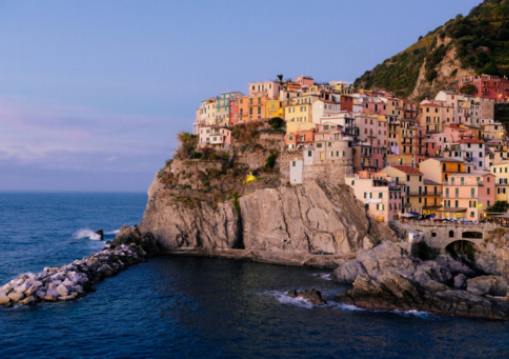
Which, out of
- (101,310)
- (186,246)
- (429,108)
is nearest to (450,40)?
(429,108)

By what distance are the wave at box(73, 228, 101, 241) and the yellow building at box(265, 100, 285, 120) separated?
34822 mm

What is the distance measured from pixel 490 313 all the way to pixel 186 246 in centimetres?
4229

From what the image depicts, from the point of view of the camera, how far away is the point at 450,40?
4774 inches

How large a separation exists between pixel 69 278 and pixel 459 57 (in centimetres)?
9019

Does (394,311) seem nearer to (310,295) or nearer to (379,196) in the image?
(310,295)

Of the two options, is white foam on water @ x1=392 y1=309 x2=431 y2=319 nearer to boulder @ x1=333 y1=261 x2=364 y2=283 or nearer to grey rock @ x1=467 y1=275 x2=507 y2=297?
grey rock @ x1=467 y1=275 x2=507 y2=297

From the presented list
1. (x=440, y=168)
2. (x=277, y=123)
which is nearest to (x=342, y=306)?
(x=440, y=168)

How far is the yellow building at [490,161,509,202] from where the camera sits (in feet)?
233

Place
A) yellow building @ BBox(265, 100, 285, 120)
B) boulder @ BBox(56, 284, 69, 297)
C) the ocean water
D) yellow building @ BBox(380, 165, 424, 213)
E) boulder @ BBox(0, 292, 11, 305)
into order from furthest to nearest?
yellow building @ BBox(265, 100, 285, 120) < yellow building @ BBox(380, 165, 424, 213) < boulder @ BBox(56, 284, 69, 297) < boulder @ BBox(0, 292, 11, 305) < the ocean water

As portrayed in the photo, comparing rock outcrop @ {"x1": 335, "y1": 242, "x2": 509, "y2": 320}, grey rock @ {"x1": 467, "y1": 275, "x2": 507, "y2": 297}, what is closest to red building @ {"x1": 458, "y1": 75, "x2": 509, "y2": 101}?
rock outcrop @ {"x1": 335, "y1": 242, "x2": 509, "y2": 320}

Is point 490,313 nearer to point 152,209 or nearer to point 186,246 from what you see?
point 186,246

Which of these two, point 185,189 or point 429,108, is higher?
point 429,108

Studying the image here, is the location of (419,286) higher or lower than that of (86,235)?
lower

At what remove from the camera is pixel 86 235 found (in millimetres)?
102312
